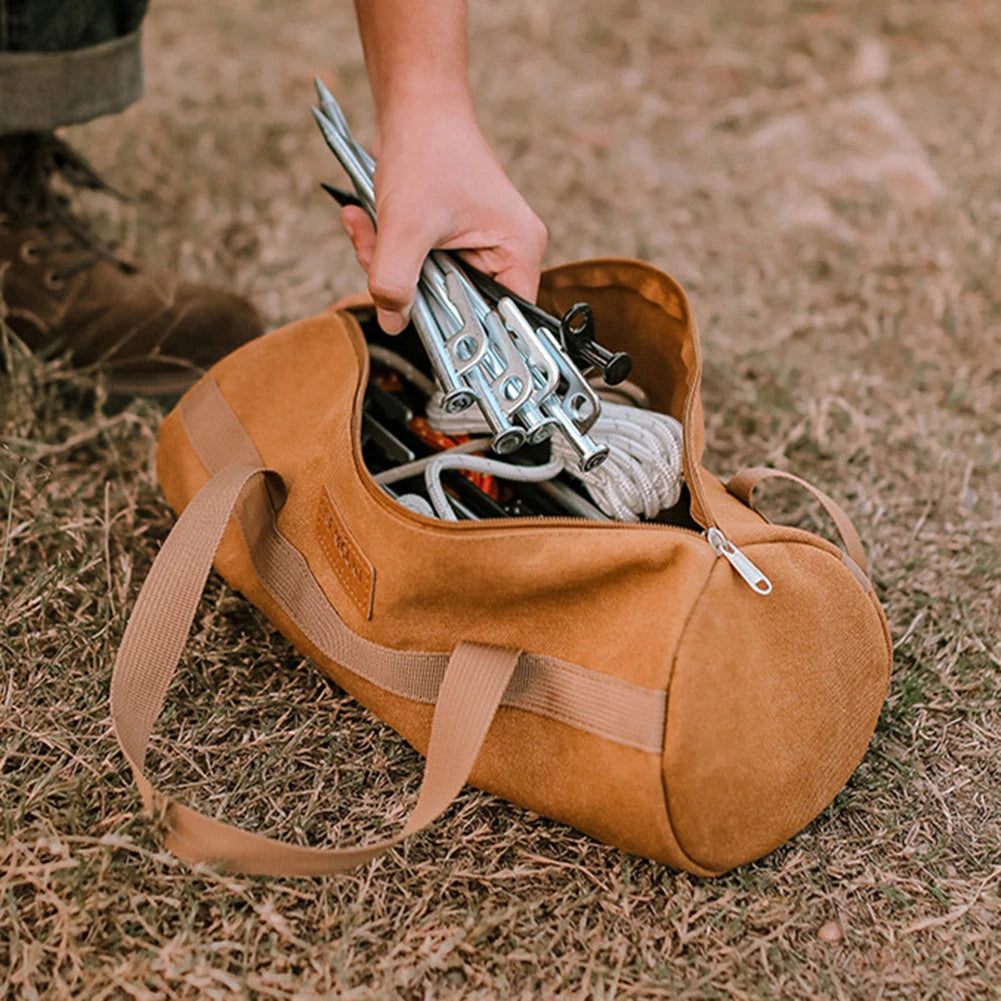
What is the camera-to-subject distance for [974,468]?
1778 millimetres

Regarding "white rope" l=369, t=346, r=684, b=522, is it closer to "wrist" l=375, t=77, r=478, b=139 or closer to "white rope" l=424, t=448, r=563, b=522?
"white rope" l=424, t=448, r=563, b=522

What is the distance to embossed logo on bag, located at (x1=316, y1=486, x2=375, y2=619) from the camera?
3.90 ft

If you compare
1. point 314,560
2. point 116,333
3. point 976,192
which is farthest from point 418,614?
point 976,192

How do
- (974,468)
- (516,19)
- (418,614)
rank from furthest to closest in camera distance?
(516,19) < (974,468) < (418,614)

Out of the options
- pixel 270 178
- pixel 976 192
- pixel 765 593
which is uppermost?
pixel 765 593

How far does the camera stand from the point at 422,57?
4.57 ft

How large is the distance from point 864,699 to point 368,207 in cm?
79

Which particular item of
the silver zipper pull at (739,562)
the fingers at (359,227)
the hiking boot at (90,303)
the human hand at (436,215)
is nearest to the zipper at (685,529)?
the silver zipper pull at (739,562)

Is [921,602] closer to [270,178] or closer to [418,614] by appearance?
[418,614]

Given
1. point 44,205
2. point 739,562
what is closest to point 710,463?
point 739,562

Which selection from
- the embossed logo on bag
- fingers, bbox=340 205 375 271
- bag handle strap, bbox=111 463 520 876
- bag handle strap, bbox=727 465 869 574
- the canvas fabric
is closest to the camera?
bag handle strap, bbox=111 463 520 876

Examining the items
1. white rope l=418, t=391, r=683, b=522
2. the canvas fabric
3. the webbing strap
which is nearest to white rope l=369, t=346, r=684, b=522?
white rope l=418, t=391, r=683, b=522

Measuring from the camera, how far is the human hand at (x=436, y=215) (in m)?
1.29

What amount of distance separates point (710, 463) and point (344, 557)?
0.75 metres
